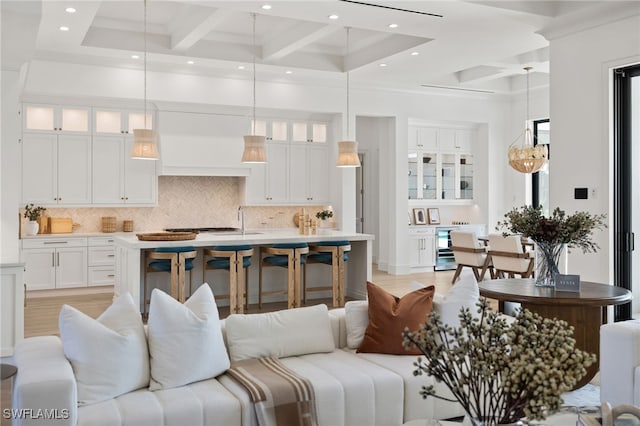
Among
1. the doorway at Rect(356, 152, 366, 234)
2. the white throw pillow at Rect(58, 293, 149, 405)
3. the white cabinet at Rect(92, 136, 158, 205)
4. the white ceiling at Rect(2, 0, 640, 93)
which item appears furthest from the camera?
the doorway at Rect(356, 152, 366, 234)

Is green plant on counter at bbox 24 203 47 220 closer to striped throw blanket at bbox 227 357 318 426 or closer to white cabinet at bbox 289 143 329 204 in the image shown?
white cabinet at bbox 289 143 329 204

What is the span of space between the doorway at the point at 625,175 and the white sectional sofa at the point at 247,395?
2.63 meters

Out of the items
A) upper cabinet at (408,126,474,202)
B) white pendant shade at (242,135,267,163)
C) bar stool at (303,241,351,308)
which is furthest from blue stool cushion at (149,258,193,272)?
upper cabinet at (408,126,474,202)

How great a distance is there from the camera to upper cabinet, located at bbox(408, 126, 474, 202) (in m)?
10.9

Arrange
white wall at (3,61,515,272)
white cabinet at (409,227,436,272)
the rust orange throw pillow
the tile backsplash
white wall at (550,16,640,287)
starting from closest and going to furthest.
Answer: the rust orange throw pillow → white wall at (550,16,640,287) → white wall at (3,61,515,272) → the tile backsplash → white cabinet at (409,227,436,272)

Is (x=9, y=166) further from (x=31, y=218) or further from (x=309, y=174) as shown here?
(x=309, y=174)

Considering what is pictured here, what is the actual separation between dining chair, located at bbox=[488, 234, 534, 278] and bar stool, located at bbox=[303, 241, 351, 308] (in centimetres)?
221

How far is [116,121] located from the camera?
8.62m

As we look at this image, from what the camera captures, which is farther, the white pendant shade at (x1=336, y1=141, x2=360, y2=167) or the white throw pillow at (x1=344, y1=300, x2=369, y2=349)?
the white pendant shade at (x1=336, y1=141, x2=360, y2=167)

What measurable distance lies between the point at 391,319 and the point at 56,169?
242 inches

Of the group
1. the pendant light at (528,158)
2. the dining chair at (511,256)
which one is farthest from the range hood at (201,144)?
the pendant light at (528,158)

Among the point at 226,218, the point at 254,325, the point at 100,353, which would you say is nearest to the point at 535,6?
the point at 254,325

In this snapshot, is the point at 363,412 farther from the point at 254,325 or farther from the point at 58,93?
the point at 58,93

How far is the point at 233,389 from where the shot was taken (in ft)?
9.84
